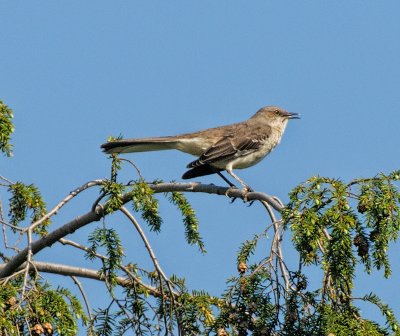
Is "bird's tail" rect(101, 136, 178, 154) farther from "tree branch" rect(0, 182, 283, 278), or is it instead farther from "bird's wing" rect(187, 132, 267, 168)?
"tree branch" rect(0, 182, 283, 278)

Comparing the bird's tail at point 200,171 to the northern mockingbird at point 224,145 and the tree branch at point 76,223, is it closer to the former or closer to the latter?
the northern mockingbird at point 224,145

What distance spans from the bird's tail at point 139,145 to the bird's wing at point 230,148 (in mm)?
373

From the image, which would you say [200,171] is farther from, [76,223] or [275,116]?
[76,223]

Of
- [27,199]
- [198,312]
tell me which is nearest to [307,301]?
[198,312]

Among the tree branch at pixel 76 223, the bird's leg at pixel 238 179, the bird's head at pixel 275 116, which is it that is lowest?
the tree branch at pixel 76 223

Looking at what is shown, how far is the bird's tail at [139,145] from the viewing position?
677 cm

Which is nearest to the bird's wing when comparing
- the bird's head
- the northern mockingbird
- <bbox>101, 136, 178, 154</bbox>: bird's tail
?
the northern mockingbird

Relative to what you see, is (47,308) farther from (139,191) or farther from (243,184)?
(243,184)

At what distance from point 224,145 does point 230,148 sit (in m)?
0.08

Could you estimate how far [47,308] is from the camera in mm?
4676

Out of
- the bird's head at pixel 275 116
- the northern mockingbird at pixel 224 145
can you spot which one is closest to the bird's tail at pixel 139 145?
the northern mockingbird at pixel 224 145

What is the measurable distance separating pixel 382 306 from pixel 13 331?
2.00 metres

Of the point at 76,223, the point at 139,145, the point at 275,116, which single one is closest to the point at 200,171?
the point at 139,145

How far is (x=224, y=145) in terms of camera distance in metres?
8.45
